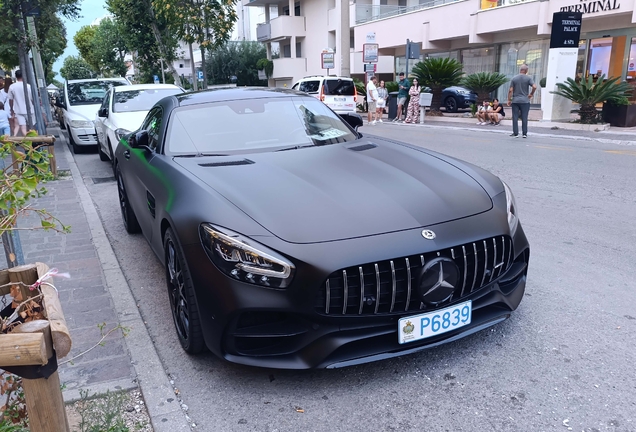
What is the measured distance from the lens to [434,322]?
278 centimetres

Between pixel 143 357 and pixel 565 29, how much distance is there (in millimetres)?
17124

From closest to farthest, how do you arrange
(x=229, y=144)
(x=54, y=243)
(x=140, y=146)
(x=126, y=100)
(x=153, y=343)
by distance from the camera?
(x=153, y=343) → (x=229, y=144) → (x=140, y=146) → (x=54, y=243) → (x=126, y=100)

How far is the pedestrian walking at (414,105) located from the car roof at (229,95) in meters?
15.7

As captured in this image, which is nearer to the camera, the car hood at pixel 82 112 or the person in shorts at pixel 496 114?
the car hood at pixel 82 112

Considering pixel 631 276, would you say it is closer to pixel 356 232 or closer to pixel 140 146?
pixel 356 232

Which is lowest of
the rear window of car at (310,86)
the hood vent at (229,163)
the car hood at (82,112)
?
the car hood at (82,112)

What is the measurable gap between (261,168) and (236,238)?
0.96 meters

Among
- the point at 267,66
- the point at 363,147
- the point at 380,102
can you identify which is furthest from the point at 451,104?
the point at 267,66

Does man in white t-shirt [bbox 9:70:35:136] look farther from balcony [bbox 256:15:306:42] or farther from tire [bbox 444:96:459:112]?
balcony [bbox 256:15:306:42]

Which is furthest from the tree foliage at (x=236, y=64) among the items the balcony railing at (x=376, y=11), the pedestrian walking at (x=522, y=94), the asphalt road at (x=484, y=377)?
the asphalt road at (x=484, y=377)

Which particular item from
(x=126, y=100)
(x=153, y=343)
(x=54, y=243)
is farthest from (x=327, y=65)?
(x=153, y=343)

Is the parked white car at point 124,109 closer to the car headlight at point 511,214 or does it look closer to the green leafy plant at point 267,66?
the car headlight at point 511,214

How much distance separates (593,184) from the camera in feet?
25.8

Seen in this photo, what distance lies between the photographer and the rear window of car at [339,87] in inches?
816
